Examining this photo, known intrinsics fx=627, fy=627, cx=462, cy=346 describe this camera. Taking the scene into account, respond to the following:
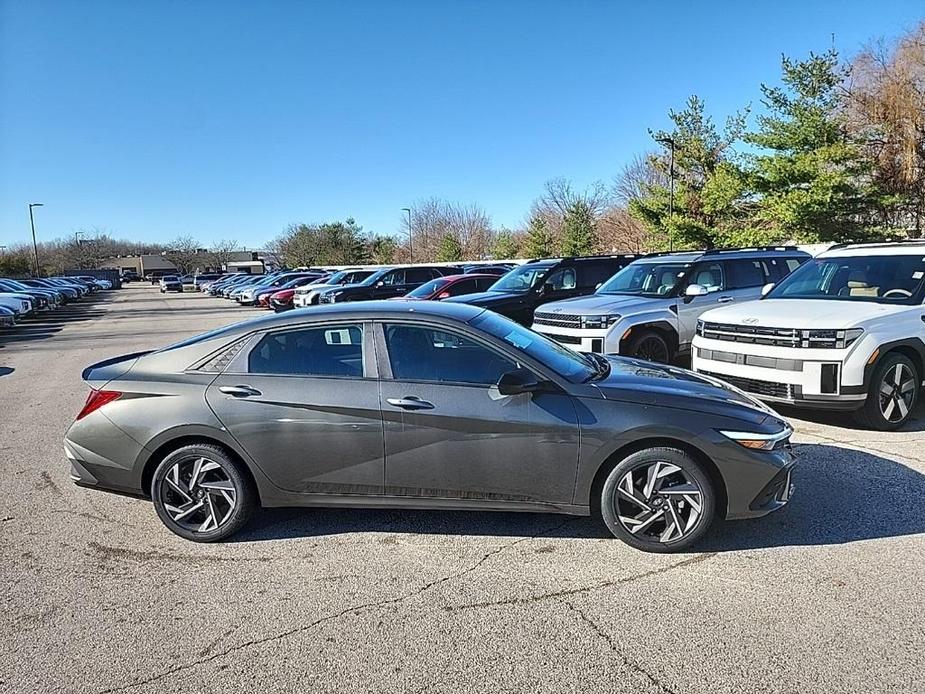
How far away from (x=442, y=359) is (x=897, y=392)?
502 cm

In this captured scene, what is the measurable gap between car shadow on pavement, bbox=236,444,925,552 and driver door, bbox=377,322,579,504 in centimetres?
45

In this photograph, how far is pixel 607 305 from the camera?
9047 millimetres

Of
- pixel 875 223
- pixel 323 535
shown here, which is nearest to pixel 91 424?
pixel 323 535

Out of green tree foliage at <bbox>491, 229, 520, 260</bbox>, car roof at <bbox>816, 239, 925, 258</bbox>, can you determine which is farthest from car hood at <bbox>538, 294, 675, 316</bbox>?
green tree foliage at <bbox>491, 229, 520, 260</bbox>

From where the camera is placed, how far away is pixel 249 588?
11.7 feet

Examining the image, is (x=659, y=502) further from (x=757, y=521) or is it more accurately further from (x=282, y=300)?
(x=282, y=300)

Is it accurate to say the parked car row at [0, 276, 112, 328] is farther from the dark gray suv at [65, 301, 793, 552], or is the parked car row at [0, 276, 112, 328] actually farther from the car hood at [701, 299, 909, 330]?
the car hood at [701, 299, 909, 330]

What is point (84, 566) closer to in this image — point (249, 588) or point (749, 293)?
point (249, 588)

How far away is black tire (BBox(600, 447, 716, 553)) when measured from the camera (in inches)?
148

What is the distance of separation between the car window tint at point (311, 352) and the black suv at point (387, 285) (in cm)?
1592

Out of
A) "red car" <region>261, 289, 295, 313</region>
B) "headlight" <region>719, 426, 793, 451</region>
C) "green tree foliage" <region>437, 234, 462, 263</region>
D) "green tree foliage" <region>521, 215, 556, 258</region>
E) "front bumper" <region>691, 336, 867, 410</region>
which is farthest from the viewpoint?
"green tree foliage" <region>437, 234, 462, 263</region>

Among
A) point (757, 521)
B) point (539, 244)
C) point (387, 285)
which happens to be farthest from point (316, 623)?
point (539, 244)

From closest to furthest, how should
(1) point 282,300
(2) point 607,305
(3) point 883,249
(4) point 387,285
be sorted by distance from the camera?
(3) point 883,249 < (2) point 607,305 < (4) point 387,285 < (1) point 282,300

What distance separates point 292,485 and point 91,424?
146 centimetres
